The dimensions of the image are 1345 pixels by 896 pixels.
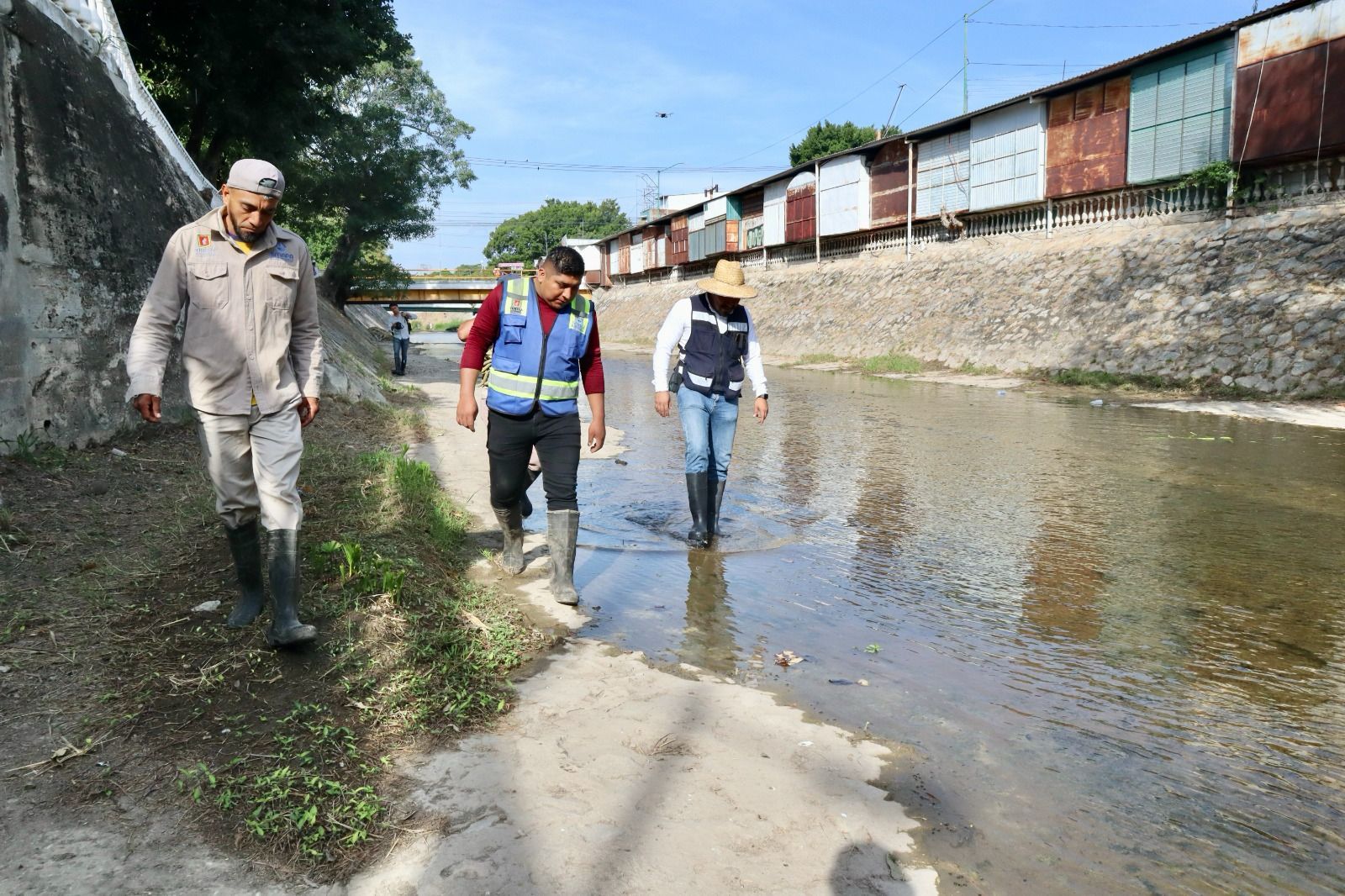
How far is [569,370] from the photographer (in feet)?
16.5

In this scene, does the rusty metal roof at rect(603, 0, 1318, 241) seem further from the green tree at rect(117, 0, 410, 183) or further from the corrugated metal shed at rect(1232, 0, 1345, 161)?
the green tree at rect(117, 0, 410, 183)

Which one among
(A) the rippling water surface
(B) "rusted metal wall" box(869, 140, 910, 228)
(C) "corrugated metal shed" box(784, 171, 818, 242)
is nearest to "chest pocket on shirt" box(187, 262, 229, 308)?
(A) the rippling water surface

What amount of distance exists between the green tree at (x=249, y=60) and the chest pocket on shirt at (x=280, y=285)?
14.3 metres

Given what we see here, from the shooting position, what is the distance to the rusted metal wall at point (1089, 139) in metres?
24.0

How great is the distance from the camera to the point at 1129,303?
20281 mm

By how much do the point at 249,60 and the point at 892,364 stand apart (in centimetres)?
1665

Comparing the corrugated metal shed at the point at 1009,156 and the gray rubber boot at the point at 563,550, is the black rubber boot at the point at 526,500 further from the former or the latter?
the corrugated metal shed at the point at 1009,156

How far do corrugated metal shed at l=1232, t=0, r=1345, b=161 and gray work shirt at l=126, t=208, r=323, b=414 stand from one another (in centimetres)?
2085

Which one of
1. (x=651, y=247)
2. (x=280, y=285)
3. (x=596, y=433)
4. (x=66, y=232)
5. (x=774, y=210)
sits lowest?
(x=596, y=433)

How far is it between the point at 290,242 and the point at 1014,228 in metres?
27.6

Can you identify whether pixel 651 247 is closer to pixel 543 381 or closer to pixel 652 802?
pixel 543 381

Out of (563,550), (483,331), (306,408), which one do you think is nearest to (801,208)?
(483,331)

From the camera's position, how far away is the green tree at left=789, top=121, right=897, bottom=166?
2456 inches

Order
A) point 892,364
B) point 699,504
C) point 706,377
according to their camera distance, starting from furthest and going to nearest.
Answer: point 892,364 → point 699,504 → point 706,377
